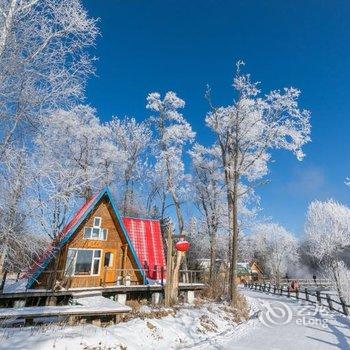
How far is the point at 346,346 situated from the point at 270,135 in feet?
42.2

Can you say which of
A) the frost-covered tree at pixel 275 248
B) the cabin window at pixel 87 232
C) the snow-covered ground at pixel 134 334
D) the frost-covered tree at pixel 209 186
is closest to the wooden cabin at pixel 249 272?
the frost-covered tree at pixel 275 248

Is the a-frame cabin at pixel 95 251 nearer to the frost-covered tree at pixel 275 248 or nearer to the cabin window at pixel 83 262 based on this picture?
the cabin window at pixel 83 262

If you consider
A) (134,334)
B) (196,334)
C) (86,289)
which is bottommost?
(196,334)

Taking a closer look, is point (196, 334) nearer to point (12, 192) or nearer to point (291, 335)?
point (291, 335)

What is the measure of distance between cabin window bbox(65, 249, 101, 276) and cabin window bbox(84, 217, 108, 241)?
0.78 metres

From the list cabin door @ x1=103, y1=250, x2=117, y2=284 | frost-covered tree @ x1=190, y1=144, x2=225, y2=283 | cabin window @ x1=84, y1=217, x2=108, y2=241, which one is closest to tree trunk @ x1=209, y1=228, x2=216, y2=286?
frost-covered tree @ x1=190, y1=144, x2=225, y2=283

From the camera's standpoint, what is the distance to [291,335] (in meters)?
12.5

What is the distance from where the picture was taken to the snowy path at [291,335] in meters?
10.7

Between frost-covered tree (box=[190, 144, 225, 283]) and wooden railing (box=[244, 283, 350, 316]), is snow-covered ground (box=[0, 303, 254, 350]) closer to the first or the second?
wooden railing (box=[244, 283, 350, 316])

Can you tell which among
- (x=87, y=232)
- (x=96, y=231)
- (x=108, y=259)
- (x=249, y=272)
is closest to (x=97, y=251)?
(x=108, y=259)

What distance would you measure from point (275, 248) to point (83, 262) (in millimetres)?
52724

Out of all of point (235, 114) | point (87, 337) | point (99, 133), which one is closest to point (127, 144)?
point (99, 133)

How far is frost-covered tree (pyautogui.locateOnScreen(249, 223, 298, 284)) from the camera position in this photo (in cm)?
6303

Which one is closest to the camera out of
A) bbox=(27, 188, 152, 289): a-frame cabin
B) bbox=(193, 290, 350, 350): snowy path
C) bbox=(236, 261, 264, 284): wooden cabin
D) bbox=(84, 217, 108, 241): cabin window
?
bbox=(193, 290, 350, 350): snowy path
